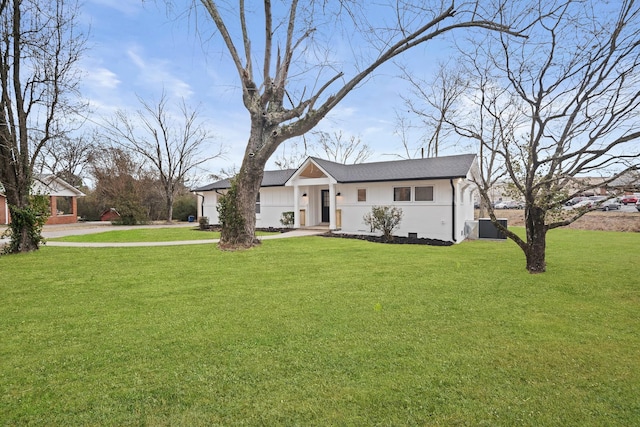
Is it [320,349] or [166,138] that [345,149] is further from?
[320,349]

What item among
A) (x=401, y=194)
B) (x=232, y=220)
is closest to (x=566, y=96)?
(x=401, y=194)

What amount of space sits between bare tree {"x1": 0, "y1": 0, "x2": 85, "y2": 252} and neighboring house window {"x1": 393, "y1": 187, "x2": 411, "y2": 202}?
12215 millimetres

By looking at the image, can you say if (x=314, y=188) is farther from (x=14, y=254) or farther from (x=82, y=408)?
(x=82, y=408)

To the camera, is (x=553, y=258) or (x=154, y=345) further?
(x=553, y=258)

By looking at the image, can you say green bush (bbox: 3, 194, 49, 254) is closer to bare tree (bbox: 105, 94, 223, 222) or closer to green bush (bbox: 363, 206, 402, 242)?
green bush (bbox: 363, 206, 402, 242)

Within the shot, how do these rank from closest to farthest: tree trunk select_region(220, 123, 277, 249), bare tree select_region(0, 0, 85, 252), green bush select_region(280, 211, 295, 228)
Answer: bare tree select_region(0, 0, 85, 252)
tree trunk select_region(220, 123, 277, 249)
green bush select_region(280, 211, 295, 228)

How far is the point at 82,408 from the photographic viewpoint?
7.52 ft

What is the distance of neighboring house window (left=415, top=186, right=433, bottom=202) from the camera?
1385 cm

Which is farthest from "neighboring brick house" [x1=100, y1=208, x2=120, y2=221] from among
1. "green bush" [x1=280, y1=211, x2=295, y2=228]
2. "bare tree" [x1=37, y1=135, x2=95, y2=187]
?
"green bush" [x1=280, y1=211, x2=295, y2=228]

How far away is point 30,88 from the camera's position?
9367 millimetres

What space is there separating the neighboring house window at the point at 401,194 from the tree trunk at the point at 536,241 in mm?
7461

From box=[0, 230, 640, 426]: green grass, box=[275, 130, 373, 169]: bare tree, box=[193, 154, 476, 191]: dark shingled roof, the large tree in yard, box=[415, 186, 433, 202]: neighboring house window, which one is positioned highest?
box=[275, 130, 373, 169]: bare tree

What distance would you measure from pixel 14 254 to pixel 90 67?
6230 millimetres

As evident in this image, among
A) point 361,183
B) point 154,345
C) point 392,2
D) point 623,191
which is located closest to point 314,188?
point 361,183
